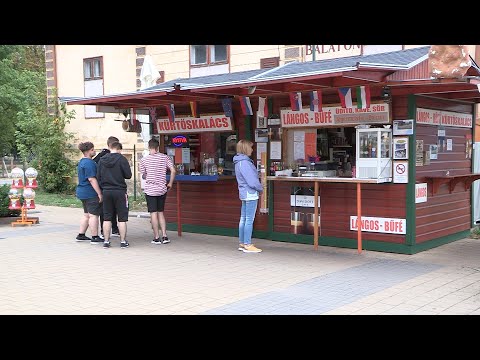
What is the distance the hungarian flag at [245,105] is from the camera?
9.41 meters

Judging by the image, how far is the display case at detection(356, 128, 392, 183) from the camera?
825 centimetres

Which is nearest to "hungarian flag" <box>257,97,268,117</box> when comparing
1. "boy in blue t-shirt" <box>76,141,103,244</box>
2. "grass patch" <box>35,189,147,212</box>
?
"boy in blue t-shirt" <box>76,141,103,244</box>

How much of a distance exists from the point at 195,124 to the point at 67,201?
821cm

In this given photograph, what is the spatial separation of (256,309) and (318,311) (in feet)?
1.98

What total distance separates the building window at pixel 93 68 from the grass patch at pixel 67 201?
14.0 feet

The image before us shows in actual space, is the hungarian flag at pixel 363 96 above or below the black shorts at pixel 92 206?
above

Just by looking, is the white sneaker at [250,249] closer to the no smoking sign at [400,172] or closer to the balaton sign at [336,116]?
the balaton sign at [336,116]

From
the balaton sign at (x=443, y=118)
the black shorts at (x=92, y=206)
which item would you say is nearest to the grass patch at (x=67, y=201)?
the black shorts at (x=92, y=206)

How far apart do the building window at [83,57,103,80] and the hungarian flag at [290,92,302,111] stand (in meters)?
12.5

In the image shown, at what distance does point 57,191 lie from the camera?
1967cm

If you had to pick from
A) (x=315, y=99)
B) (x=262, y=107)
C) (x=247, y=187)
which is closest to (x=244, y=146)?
(x=247, y=187)

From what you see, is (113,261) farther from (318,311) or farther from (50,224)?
(50,224)

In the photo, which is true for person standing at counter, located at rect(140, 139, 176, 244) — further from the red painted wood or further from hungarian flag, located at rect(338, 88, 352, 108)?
the red painted wood

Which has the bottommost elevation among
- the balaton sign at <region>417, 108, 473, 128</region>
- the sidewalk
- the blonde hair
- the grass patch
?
the sidewalk
